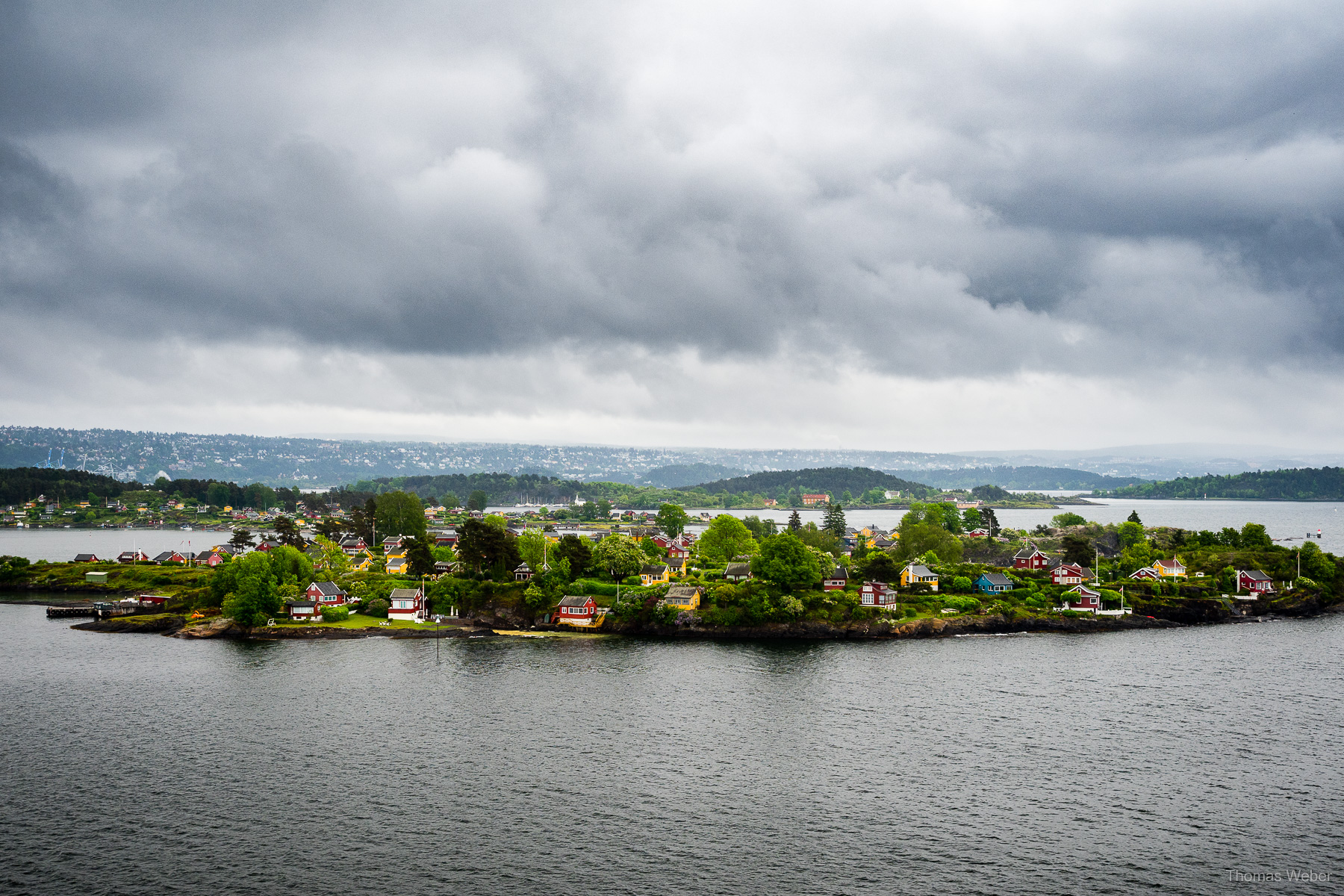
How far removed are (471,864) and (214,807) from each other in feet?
29.4

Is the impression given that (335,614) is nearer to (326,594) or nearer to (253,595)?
(326,594)

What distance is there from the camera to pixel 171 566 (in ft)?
270

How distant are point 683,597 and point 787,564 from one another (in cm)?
735

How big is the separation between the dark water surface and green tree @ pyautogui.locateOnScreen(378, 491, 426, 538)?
56.7 metres

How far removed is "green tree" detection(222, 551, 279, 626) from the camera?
5247 cm

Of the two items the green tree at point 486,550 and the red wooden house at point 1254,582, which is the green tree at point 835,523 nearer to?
the red wooden house at point 1254,582

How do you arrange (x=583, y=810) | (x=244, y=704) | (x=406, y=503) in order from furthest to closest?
1. (x=406, y=503)
2. (x=244, y=704)
3. (x=583, y=810)

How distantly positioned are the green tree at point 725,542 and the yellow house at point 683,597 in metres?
15.8

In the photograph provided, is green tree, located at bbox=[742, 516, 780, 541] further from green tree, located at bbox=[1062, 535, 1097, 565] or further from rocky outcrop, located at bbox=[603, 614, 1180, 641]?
rocky outcrop, located at bbox=[603, 614, 1180, 641]

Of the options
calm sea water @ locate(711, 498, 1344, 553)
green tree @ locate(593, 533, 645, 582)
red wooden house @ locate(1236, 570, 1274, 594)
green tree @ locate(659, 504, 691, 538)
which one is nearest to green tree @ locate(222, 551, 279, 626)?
green tree @ locate(593, 533, 645, 582)

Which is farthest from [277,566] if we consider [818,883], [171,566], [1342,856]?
[1342,856]

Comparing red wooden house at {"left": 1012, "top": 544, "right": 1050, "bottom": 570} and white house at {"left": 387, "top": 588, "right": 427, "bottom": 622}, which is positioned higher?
red wooden house at {"left": 1012, "top": 544, "right": 1050, "bottom": 570}

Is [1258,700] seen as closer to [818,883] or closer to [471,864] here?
[818,883]

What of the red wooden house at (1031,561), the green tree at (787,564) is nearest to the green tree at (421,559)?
the green tree at (787,564)
